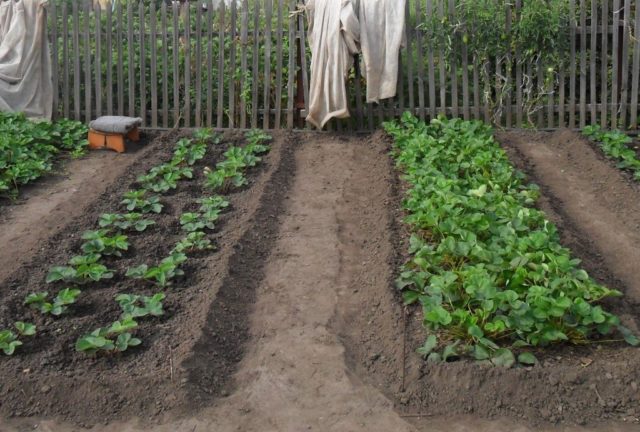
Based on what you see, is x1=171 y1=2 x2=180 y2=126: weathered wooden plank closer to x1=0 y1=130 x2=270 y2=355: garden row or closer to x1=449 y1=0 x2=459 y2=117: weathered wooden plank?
x1=0 y1=130 x2=270 y2=355: garden row

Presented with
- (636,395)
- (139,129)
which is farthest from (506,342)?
(139,129)

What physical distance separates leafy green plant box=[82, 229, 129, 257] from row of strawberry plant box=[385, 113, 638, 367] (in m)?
2.11

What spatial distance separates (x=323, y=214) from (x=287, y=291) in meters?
1.75

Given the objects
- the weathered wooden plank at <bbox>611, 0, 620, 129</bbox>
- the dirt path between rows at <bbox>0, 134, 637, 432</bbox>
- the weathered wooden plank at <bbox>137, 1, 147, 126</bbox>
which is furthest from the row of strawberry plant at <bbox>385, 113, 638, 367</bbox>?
the weathered wooden plank at <bbox>137, 1, 147, 126</bbox>

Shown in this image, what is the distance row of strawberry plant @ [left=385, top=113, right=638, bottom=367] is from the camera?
16.4 ft

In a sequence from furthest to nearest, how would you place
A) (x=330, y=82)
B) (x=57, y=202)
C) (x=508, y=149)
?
(x=330, y=82) < (x=508, y=149) < (x=57, y=202)

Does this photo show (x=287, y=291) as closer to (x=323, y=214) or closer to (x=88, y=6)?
(x=323, y=214)

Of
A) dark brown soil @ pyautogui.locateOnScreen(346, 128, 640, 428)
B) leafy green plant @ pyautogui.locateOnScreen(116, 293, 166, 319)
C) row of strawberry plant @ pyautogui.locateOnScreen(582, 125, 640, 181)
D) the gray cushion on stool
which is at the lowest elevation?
dark brown soil @ pyautogui.locateOnScreen(346, 128, 640, 428)

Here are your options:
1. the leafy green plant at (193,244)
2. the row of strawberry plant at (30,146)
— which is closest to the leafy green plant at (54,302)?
the leafy green plant at (193,244)

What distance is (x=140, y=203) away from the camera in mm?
7859

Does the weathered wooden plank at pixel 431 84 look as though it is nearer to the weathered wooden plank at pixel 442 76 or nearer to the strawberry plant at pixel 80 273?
the weathered wooden plank at pixel 442 76

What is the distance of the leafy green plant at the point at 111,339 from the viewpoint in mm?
5051

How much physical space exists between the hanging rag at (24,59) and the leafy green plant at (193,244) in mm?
5207

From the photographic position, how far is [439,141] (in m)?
9.11
